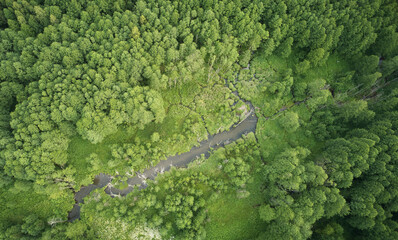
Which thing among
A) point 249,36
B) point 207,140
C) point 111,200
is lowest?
point 111,200

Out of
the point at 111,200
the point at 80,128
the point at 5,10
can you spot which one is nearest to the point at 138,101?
the point at 80,128

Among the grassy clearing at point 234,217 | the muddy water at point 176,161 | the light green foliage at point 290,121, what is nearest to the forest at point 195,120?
the grassy clearing at point 234,217

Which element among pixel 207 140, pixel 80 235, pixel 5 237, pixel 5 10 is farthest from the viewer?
pixel 207 140

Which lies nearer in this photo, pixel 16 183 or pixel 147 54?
pixel 16 183

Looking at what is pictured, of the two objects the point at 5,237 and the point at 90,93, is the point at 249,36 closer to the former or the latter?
the point at 90,93

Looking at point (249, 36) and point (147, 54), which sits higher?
point (249, 36)

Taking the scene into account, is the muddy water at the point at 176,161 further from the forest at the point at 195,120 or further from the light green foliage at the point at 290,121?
the light green foliage at the point at 290,121

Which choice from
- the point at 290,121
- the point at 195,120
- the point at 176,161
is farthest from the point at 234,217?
the point at 290,121

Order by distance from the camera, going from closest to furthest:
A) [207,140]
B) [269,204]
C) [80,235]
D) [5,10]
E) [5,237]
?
1. [5,237]
2. [80,235]
3. [269,204]
4. [5,10]
5. [207,140]
